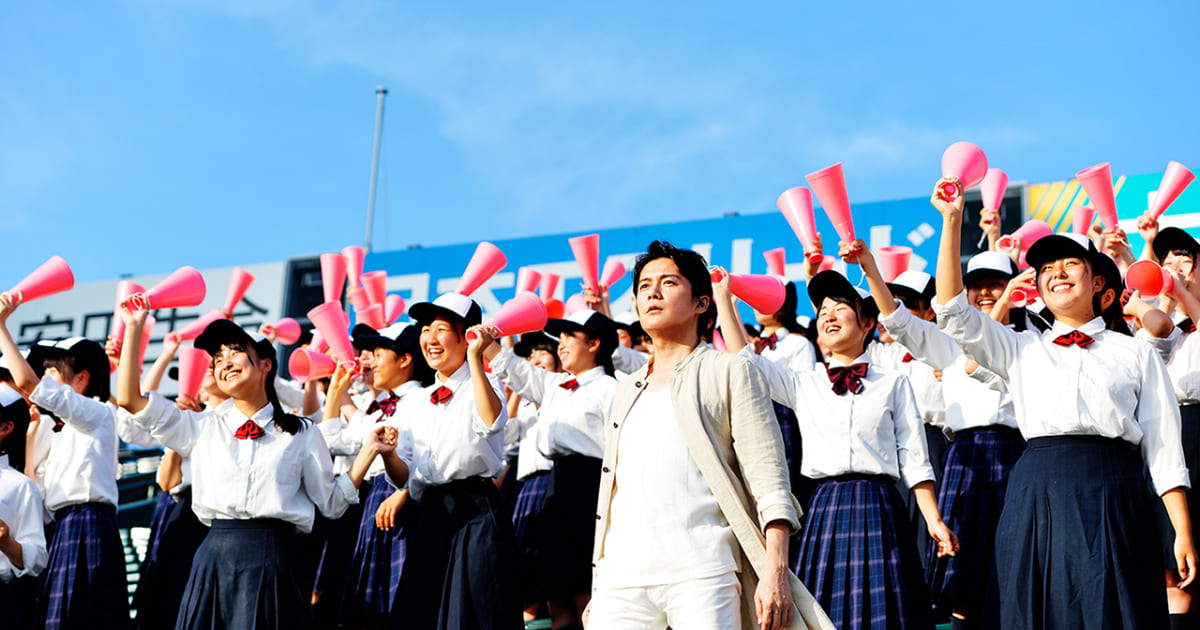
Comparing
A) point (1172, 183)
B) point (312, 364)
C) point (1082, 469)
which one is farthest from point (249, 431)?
point (1172, 183)

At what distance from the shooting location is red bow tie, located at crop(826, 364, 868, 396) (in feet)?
16.1

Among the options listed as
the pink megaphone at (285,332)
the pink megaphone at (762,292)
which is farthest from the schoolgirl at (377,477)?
the pink megaphone at (762,292)

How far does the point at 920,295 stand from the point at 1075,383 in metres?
2.13

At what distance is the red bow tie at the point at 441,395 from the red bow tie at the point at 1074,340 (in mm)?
2857

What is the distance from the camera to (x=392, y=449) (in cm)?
516

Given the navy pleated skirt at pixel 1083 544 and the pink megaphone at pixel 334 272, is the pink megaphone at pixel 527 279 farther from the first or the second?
the navy pleated skirt at pixel 1083 544

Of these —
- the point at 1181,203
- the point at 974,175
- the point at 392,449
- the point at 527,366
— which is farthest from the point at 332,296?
the point at 1181,203

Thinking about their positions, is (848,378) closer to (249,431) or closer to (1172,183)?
(1172,183)

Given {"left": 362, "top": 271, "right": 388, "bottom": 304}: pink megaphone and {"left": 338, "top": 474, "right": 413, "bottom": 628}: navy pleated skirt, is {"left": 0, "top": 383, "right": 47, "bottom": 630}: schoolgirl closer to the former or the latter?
{"left": 338, "top": 474, "right": 413, "bottom": 628}: navy pleated skirt

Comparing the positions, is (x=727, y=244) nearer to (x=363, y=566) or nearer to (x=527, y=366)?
(x=527, y=366)

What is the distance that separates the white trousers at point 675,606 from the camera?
2982 mm

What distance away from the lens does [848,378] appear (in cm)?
493

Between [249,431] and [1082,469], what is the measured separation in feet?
11.2

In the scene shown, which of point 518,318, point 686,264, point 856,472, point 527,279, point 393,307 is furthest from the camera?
point 393,307
